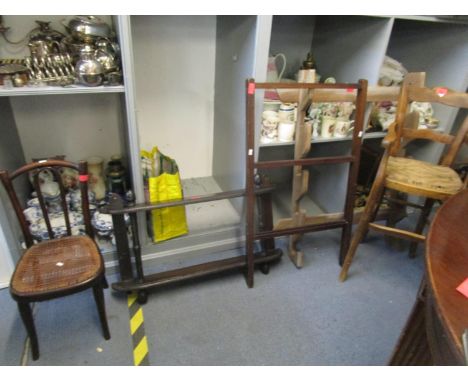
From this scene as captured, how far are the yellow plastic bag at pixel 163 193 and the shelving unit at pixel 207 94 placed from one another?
68 millimetres

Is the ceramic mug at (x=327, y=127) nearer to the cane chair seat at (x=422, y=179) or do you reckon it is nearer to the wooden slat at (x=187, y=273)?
the cane chair seat at (x=422, y=179)

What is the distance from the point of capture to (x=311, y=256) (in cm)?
189

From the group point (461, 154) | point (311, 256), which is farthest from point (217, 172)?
point (461, 154)

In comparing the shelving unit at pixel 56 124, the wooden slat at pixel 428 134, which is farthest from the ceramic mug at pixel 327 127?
the shelving unit at pixel 56 124

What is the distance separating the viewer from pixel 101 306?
4.12 ft

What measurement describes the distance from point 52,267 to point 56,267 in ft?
0.05

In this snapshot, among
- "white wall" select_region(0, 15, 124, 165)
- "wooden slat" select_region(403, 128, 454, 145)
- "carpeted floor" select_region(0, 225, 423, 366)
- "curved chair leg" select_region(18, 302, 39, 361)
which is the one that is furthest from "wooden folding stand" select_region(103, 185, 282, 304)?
"wooden slat" select_region(403, 128, 454, 145)

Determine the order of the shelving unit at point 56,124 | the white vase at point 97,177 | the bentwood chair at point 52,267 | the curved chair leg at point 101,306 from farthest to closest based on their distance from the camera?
the white vase at point 97,177, the shelving unit at point 56,124, the curved chair leg at point 101,306, the bentwood chair at point 52,267

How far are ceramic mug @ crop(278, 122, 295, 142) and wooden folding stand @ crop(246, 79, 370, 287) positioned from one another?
0.09m

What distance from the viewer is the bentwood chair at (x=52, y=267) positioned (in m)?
1.10

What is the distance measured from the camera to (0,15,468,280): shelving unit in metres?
1.61

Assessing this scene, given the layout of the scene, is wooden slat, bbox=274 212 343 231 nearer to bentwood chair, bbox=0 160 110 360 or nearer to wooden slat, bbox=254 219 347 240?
wooden slat, bbox=254 219 347 240

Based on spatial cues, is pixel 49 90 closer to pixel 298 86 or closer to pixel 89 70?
pixel 89 70

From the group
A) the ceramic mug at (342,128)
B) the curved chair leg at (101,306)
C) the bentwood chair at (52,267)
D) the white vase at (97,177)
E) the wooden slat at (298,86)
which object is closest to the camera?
the bentwood chair at (52,267)
